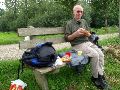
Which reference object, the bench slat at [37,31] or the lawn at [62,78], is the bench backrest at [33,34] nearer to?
the bench slat at [37,31]

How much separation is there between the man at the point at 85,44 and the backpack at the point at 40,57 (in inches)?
34.3

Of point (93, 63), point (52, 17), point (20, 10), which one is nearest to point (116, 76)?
point (93, 63)

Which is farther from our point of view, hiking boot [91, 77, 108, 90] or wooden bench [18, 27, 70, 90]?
hiking boot [91, 77, 108, 90]

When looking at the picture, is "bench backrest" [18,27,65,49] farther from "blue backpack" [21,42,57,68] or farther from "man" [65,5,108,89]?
"blue backpack" [21,42,57,68]

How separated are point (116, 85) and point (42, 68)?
2087 millimetres

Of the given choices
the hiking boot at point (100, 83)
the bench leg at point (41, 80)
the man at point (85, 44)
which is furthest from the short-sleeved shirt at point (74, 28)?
the bench leg at point (41, 80)

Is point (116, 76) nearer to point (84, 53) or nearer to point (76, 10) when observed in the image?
point (84, 53)

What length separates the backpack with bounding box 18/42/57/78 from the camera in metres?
7.31

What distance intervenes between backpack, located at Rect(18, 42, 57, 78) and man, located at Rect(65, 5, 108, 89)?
871 millimetres

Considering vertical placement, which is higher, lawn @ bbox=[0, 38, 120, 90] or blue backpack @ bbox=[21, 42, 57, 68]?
blue backpack @ bbox=[21, 42, 57, 68]

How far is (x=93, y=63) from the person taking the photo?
26.6 ft

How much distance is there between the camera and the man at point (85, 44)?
26.6ft

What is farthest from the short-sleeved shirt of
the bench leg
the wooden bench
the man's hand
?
the bench leg

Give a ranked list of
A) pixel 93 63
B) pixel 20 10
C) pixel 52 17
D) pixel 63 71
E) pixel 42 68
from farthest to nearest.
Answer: pixel 20 10
pixel 52 17
pixel 63 71
pixel 93 63
pixel 42 68
